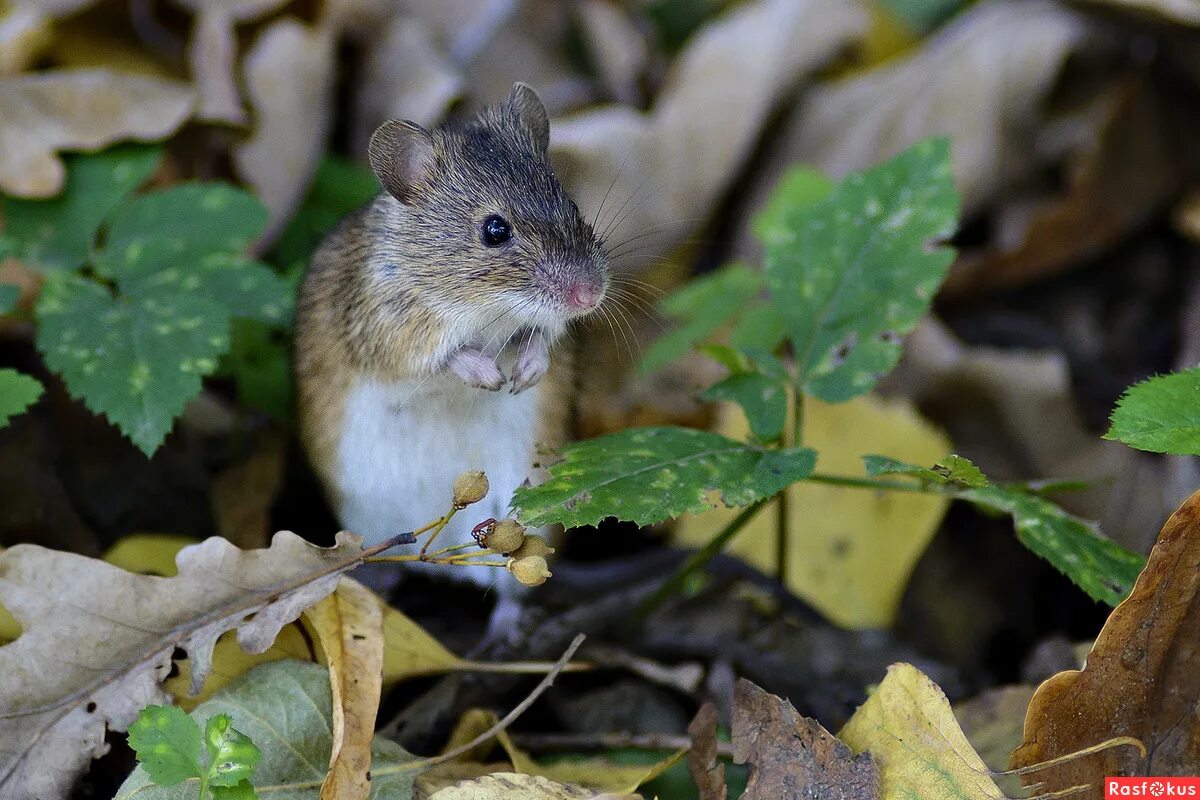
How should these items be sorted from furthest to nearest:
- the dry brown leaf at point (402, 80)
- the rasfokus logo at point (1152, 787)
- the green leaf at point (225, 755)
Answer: the dry brown leaf at point (402, 80) → the rasfokus logo at point (1152, 787) → the green leaf at point (225, 755)

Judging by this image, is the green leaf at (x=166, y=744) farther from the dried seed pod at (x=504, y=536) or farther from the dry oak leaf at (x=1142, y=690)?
the dry oak leaf at (x=1142, y=690)

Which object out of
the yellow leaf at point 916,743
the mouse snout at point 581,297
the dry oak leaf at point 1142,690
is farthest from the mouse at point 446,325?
the dry oak leaf at point 1142,690

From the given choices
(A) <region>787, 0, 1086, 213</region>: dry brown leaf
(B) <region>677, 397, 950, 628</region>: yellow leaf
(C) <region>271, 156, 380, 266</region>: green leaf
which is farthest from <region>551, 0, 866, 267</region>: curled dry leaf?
(B) <region>677, 397, 950, 628</region>: yellow leaf

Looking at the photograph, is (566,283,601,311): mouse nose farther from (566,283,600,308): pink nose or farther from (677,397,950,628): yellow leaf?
(677,397,950,628): yellow leaf

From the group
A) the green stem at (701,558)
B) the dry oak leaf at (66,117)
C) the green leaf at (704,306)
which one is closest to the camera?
the green stem at (701,558)

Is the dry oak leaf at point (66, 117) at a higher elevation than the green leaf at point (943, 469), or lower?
higher

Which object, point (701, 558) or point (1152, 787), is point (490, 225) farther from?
point (1152, 787)

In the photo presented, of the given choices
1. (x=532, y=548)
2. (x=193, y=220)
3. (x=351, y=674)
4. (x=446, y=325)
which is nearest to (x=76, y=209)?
(x=193, y=220)
